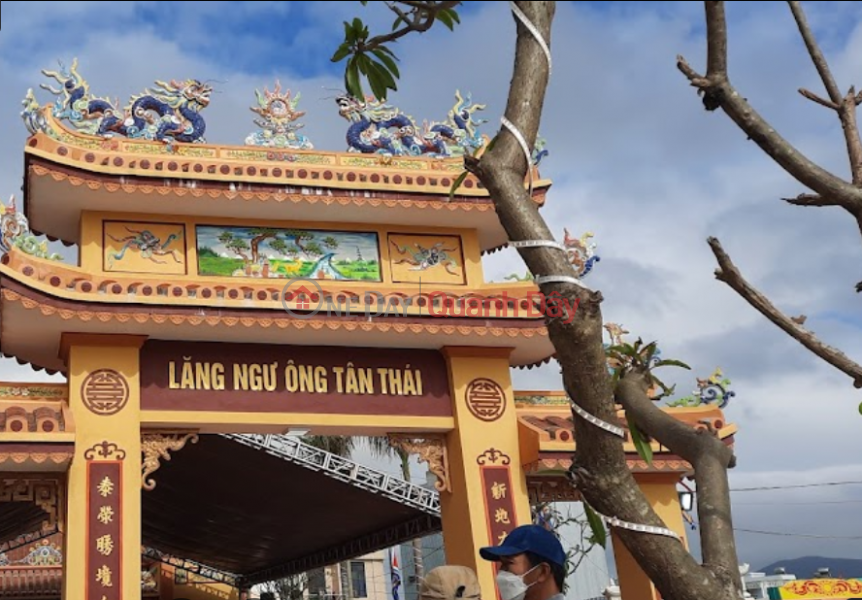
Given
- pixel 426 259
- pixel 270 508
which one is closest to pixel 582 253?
pixel 426 259

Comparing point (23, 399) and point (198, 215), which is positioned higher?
point (198, 215)

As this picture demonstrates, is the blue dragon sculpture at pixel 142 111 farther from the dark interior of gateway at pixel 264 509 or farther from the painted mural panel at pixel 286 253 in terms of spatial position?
the dark interior of gateway at pixel 264 509

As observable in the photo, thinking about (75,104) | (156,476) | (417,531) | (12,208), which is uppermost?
(75,104)

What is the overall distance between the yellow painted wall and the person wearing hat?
7.30 metres

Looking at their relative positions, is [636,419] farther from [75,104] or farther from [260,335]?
[75,104]

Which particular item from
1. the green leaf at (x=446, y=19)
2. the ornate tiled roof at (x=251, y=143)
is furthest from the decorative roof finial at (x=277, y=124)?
the green leaf at (x=446, y=19)

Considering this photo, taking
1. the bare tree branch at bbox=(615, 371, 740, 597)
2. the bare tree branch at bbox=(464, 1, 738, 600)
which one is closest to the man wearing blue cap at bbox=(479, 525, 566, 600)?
the bare tree branch at bbox=(615, 371, 740, 597)

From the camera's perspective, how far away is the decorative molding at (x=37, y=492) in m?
9.30

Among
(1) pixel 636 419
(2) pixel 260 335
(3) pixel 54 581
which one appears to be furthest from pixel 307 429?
(3) pixel 54 581

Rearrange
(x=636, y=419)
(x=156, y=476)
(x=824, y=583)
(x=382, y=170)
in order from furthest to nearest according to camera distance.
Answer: (x=824, y=583)
(x=156, y=476)
(x=382, y=170)
(x=636, y=419)

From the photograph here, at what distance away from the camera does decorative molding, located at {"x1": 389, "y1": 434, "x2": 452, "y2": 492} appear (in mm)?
10570

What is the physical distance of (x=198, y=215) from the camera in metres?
10.8

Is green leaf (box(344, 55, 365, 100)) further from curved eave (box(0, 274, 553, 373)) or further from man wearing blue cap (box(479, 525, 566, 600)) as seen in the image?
curved eave (box(0, 274, 553, 373))

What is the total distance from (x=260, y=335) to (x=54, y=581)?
11.2 metres
